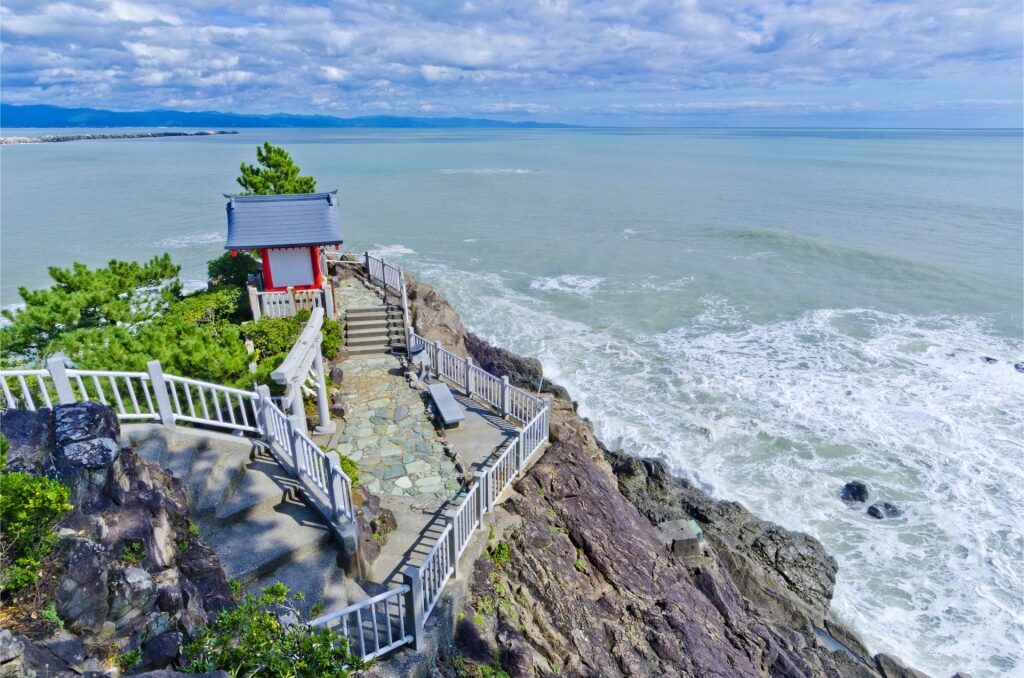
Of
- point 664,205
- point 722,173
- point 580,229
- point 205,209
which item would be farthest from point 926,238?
point 205,209

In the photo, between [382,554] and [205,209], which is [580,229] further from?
[382,554]

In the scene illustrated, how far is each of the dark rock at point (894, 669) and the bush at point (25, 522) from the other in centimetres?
1465

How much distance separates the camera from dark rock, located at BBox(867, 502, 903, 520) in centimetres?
1598

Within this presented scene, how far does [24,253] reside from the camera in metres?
38.2

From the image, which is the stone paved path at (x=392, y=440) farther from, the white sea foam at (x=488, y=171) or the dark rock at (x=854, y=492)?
the white sea foam at (x=488, y=171)

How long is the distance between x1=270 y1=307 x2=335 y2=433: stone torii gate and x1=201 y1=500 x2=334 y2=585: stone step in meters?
1.64

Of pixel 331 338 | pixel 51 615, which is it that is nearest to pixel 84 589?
pixel 51 615

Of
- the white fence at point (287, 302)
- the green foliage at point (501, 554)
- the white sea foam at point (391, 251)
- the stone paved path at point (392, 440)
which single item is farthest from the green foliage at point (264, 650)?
the white sea foam at point (391, 251)

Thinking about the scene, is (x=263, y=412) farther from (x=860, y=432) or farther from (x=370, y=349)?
(x=860, y=432)

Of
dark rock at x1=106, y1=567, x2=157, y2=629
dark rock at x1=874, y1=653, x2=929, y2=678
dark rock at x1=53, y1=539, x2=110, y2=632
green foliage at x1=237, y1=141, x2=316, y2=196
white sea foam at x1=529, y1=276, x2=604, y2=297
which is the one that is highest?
green foliage at x1=237, y1=141, x2=316, y2=196

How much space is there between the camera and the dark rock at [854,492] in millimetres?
16531

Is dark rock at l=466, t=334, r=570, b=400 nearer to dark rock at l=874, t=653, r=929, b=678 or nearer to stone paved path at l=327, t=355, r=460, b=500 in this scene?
stone paved path at l=327, t=355, r=460, b=500

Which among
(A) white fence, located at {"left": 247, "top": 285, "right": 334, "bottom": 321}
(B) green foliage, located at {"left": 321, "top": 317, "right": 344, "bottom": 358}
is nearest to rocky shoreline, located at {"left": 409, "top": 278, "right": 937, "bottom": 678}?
(B) green foliage, located at {"left": 321, "top": 317, "right": 344, "bottom": 358}

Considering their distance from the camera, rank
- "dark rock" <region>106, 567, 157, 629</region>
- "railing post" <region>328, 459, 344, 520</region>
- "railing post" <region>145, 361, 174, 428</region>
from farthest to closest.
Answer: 1. "railing post" <region>145, 361, 174, 428</region>
2. "railing post" <region>328, 459, 344, 520</region>
3. "dark rock" <region>106, 567, 157, 629</region>
